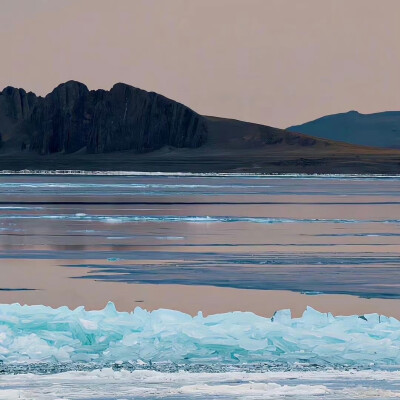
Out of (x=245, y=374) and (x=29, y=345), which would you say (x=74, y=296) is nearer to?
(x=29, y=345)

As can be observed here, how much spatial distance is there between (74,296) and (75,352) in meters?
3.12

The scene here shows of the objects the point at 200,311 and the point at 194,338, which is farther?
the point at 200,311

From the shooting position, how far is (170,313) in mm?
7543

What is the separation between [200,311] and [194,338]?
1123 mm

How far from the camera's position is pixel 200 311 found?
8.02 metres

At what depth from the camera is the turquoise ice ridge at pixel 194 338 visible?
21.7 ft

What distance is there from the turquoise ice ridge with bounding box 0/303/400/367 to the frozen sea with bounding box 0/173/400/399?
0.01 m

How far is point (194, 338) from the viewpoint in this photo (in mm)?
6895

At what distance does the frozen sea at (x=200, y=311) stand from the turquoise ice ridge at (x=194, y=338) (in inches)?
0.4

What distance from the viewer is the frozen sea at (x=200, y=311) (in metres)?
6.05

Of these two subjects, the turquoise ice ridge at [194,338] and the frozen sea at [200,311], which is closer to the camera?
the frozen sea at [200,311]

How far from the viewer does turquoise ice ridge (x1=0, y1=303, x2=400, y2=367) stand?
6605 mm

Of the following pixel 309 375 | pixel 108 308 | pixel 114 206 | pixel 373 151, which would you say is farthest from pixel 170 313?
pixel 373 151

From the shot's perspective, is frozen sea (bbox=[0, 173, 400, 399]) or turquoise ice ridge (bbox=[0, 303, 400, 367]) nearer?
frozen sea (bbox=[0, 173, 400, 399])
